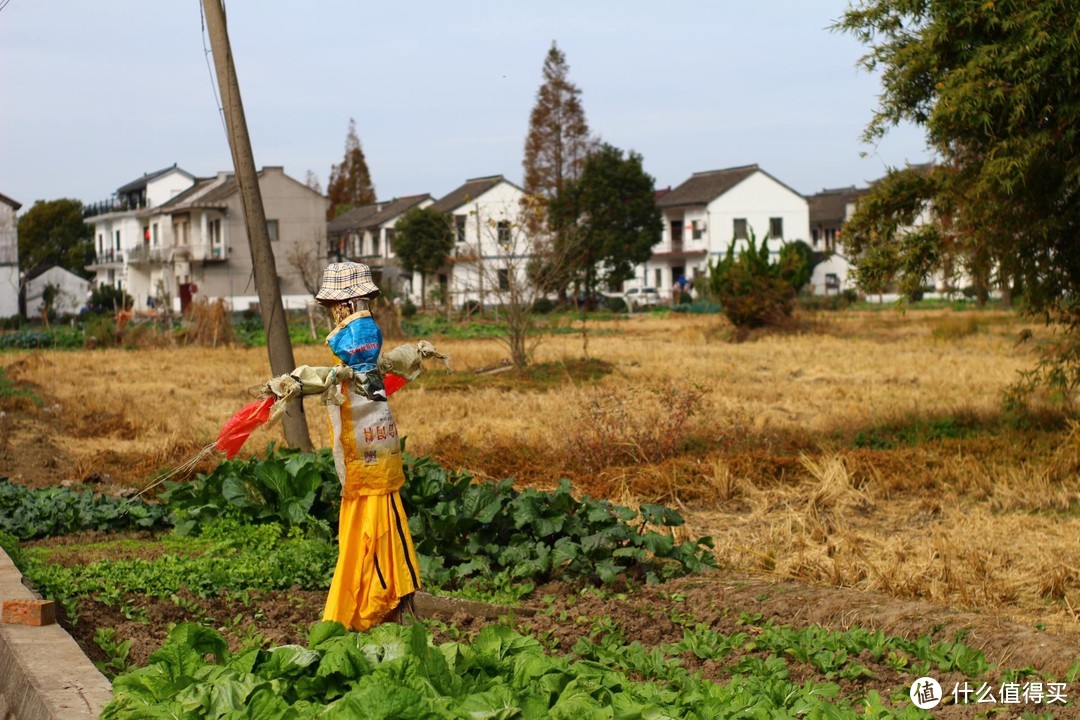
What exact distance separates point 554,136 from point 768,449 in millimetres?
56160

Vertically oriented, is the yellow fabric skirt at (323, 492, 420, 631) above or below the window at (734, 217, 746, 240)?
below

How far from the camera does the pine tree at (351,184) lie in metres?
90.9

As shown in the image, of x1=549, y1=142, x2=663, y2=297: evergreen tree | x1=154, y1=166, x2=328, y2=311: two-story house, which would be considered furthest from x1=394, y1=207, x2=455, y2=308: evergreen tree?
x1=549, y1=142, x2=663, y2=297: evergreen tree

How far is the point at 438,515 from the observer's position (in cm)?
709

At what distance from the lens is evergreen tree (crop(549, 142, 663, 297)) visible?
2320 inches

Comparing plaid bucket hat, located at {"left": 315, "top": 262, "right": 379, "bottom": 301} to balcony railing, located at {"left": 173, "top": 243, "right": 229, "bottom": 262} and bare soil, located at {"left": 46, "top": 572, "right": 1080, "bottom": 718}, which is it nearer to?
bare soil, located at {"left": 46, "top": 572, "right": 1080, "bottom": 718}

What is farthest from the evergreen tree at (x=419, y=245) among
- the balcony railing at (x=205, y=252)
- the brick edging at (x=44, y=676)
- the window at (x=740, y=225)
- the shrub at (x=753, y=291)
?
the brick edging at (x=44, y=676)

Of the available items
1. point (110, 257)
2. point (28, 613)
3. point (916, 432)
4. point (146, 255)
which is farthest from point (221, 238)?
point (28, 613)

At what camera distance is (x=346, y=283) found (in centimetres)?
568

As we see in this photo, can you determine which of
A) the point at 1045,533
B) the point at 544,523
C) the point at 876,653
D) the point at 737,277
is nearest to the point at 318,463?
the point at 544,523

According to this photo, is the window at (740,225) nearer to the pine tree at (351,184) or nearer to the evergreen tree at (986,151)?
the pine tree at (351,184)

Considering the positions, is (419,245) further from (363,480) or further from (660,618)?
(363,480)

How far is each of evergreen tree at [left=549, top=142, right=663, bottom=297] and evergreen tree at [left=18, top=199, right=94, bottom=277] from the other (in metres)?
44.4

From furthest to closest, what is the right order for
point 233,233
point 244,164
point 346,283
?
point 233,233 → point 244,164 → point 346,283
